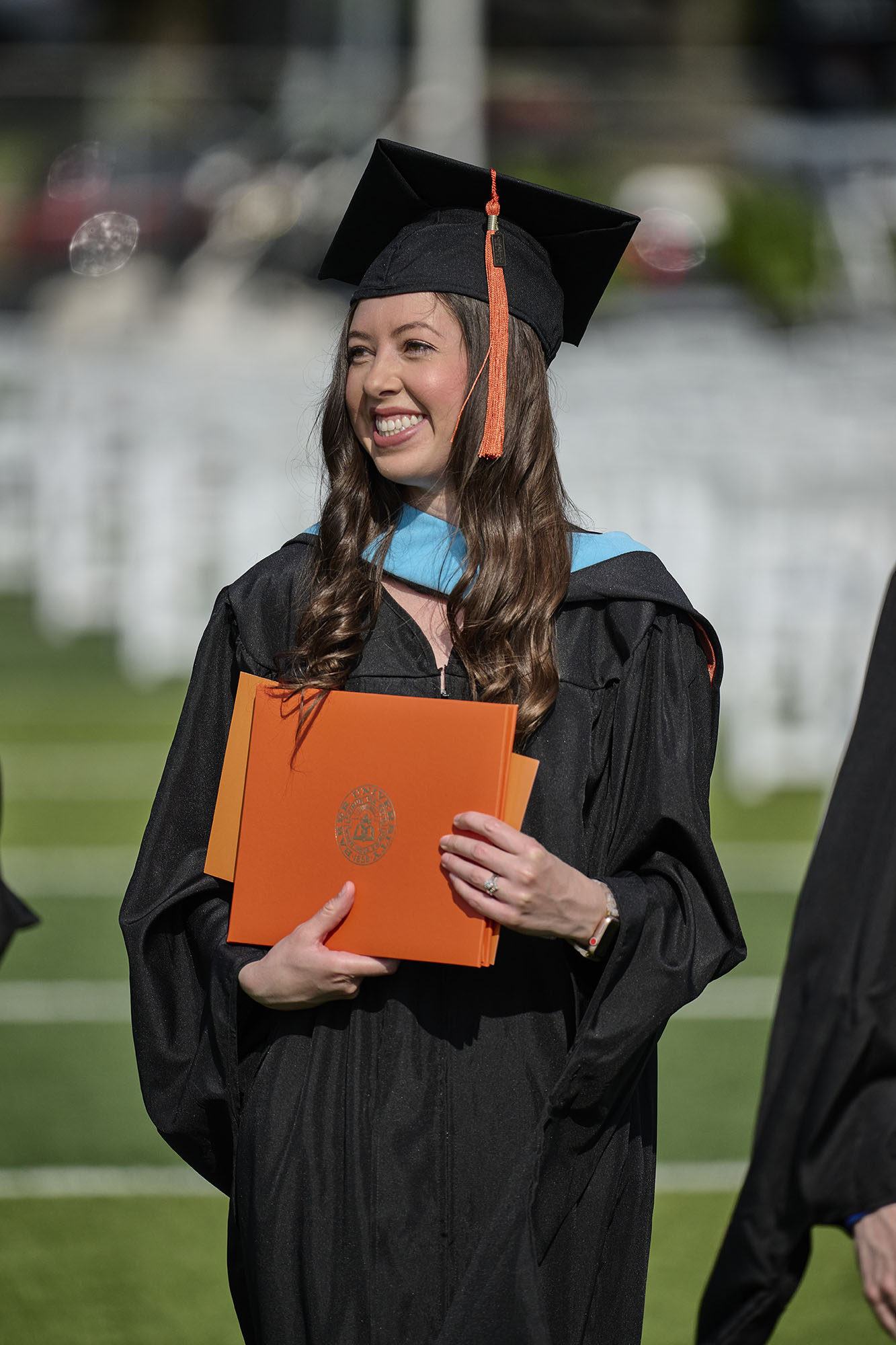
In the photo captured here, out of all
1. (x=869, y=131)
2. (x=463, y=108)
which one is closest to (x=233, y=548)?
(x=463, y=108)

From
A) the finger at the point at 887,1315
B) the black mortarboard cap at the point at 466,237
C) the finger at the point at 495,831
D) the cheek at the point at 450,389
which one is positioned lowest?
the finger at the point at 887,1315

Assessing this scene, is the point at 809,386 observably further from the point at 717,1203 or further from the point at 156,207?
the point at 717,1203

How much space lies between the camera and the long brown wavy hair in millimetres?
2572

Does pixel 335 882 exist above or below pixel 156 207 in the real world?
below

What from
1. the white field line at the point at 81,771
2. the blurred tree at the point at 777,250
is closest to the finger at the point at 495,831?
the white field line at the point at 81,771

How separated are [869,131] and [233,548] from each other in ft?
33.7

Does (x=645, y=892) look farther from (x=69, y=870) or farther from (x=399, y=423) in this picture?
(x=69, y=870)

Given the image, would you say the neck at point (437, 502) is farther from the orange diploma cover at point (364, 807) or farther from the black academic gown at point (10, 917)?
the black academic gown at point (10, 917)

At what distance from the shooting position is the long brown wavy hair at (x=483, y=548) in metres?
2.57

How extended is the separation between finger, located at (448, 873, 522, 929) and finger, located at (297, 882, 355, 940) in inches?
7.5

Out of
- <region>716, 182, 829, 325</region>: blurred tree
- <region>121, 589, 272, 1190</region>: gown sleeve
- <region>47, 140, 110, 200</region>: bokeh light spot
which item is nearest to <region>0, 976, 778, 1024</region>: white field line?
<region>121, 589, 272, 1190</region>: gown sleeve

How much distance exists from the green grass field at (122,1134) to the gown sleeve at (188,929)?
177 centimetres

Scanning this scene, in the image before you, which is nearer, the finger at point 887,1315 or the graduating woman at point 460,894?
the finger at point 887,1315

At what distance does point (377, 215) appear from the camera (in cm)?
283
